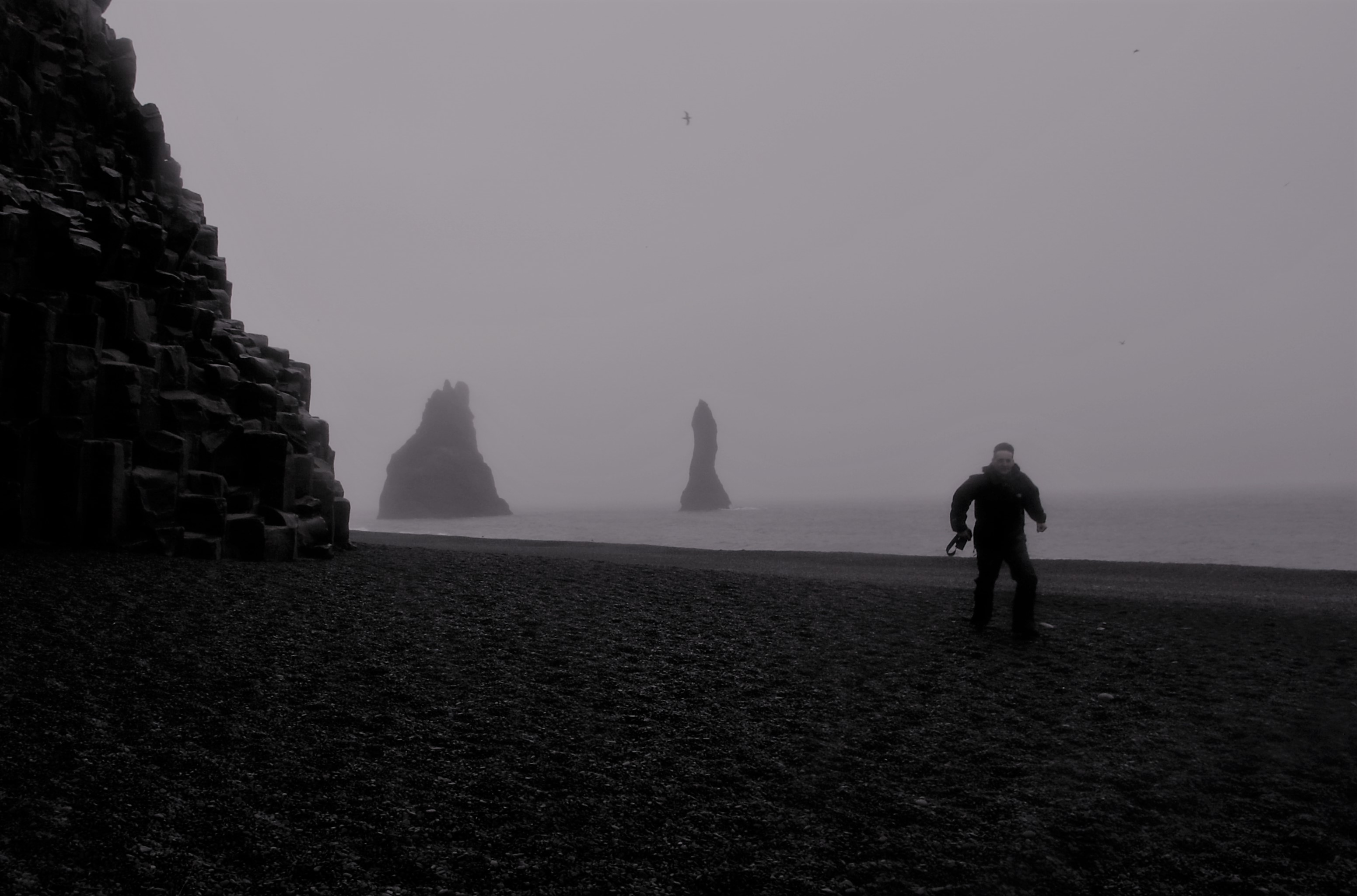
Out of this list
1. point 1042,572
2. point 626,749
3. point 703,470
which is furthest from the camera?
point 703,470

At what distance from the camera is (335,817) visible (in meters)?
Result: 4.54

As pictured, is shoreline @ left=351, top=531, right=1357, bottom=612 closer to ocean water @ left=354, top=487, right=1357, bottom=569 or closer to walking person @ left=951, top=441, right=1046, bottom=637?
walking person @ left=951, top=441, right=1046, bottom=637

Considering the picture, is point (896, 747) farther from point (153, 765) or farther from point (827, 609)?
point (827, 609)

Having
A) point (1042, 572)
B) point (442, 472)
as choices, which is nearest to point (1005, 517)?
point (1042, 572)

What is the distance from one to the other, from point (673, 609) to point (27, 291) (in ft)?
35.5

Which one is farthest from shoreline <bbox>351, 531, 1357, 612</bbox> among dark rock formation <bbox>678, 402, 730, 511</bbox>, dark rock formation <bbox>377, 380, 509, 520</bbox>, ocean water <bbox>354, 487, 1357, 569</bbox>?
dark rock formation <bbox>678, 402, 730, 511</bbox>

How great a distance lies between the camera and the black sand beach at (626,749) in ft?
13.8

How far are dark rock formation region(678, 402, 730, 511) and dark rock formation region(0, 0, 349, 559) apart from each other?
133m

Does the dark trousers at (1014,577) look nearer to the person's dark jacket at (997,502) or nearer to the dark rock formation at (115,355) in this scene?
the person's dark jacket at (997,502)

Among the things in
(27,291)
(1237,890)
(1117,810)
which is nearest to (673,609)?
(1117,810)

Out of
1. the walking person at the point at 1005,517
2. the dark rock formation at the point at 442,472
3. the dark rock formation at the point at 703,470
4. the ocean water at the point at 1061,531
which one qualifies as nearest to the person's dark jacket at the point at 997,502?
the walking person at the point at 1005,517

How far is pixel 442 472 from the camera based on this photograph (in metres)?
127

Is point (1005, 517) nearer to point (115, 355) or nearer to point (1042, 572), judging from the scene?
point (115, 355)

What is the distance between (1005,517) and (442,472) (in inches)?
4855
